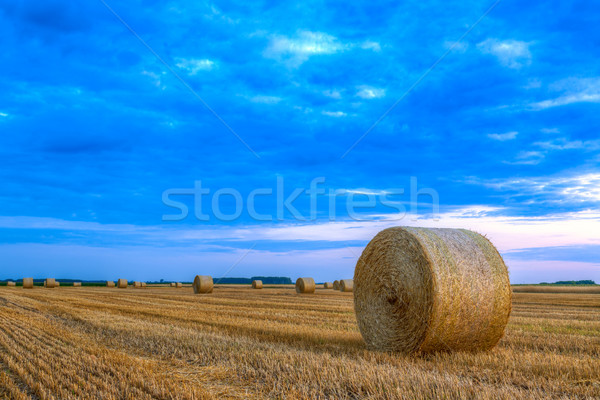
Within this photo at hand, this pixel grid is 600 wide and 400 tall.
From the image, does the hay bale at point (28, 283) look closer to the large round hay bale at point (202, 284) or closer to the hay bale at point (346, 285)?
the large round hay bale at point (202, 284)

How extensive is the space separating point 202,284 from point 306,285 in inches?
252

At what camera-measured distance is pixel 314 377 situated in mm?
5801

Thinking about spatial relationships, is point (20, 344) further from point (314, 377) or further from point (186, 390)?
point (314, 377)

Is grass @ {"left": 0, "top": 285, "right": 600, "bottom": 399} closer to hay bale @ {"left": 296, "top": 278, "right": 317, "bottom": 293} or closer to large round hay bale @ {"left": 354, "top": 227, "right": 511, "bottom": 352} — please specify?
large round hay bale @ {"left": 354, "top": 227, "right": 511, "bottom": 352}

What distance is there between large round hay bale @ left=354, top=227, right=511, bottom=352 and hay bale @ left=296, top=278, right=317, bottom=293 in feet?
70.3

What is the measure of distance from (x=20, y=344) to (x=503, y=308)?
8365mm

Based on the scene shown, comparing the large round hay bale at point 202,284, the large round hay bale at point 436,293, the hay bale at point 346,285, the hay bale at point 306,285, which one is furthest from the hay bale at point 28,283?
the large round hay bale at point 436,293

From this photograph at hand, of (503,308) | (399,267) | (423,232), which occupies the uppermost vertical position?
(423,232)

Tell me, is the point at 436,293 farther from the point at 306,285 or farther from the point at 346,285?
the point at 346,285

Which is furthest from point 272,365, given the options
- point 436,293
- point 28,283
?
point 28,283

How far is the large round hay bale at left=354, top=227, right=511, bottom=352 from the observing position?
7.48 metres

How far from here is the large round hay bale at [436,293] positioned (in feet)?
24.6

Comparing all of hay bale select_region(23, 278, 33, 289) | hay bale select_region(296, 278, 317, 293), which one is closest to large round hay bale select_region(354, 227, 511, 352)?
hay bale select_region(296, 278, 317, 293)

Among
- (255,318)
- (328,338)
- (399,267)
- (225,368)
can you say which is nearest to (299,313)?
(255,318)
